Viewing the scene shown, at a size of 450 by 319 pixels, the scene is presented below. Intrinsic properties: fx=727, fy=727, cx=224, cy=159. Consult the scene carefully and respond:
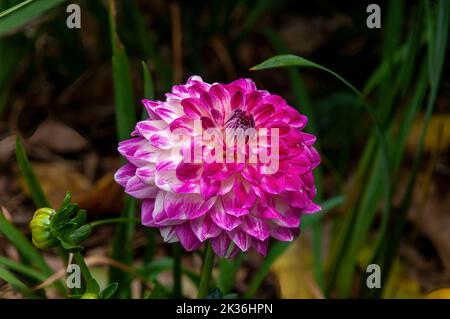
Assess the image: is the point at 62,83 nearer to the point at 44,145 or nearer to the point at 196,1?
the point at 44,145

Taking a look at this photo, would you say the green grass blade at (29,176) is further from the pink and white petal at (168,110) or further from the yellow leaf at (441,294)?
the yellow leaf at (441,294)

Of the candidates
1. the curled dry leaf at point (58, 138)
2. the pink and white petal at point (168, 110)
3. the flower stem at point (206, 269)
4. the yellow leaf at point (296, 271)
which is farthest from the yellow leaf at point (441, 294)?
the curled dry leaf at point (58, 138)

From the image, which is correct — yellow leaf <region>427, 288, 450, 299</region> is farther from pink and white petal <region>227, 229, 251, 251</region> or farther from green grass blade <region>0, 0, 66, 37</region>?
green grass blade <region>0, 0, 66, 37</region>

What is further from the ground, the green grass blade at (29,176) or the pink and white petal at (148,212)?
the green grass blade at (29,176)

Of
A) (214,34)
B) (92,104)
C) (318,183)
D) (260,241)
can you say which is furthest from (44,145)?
(260,241)
